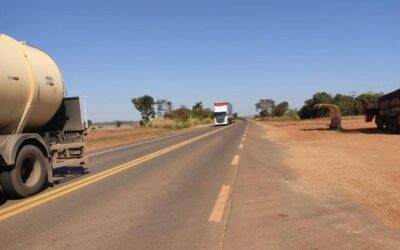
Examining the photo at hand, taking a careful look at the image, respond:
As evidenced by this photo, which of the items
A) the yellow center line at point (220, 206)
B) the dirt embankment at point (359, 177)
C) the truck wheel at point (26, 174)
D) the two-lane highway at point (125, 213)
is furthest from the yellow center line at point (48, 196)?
the dirt embankment at point (359, 177)

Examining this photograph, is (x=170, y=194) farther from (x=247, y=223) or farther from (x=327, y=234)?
(x=327, y=234)

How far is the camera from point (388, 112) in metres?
32.6

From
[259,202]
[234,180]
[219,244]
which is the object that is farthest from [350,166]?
[219,244]

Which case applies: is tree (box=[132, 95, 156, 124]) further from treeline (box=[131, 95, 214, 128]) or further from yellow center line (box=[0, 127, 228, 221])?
yellow center line (box=[0, 127, 228, 221])

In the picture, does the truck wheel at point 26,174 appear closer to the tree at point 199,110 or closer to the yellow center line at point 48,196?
the yellow center line at point 48,196

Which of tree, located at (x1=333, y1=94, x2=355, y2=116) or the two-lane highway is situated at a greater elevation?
tree, located at (x1=333, y1=94, x2=355, y2=116)

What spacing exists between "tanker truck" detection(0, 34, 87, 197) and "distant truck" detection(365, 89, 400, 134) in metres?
24.0

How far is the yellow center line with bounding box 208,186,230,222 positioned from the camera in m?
7.11

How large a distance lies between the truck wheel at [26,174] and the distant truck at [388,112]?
2562 cm

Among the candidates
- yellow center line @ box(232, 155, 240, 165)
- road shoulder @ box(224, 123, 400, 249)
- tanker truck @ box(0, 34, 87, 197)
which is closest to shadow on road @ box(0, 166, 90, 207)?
tanker truck @ box(0, 34, 87, 197)

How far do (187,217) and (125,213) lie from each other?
108 cm

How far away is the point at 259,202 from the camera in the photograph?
838cm

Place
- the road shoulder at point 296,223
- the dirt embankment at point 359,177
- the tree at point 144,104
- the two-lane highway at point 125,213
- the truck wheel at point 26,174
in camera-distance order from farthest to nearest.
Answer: the tree at point 144,104 < the truck wheel at point 26,174 < the dirt embankment at point 359,177 < the two-lane highway at point 125,213 < the road shoulder at point 296,223

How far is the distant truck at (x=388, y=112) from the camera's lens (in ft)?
101
